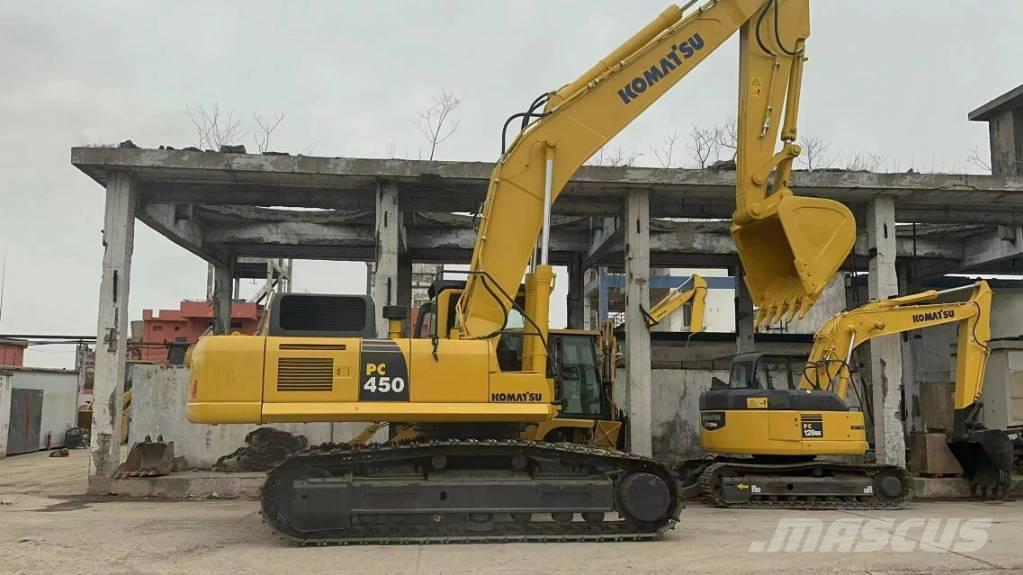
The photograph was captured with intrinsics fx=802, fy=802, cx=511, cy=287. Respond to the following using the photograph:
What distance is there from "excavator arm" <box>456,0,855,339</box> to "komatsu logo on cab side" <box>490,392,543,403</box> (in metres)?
0.63

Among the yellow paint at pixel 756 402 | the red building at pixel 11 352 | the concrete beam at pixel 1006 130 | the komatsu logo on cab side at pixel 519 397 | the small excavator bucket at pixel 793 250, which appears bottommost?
the yellow paint at pixel 756 402

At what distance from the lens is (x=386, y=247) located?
12336 millimetres

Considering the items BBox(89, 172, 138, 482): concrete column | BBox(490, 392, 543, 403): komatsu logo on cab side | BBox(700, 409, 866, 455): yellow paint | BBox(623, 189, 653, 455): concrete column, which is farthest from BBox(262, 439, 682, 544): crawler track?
BBox(89, 172, 138, 482): concrete column

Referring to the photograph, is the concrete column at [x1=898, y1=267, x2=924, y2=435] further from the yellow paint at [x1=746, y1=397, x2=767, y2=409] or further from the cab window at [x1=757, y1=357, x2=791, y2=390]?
the yellow paint at [x1=746, y1=397, x2=767, y2=409]

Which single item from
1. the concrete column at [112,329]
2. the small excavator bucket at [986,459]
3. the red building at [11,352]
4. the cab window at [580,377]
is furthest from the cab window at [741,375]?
the red building at [11,352]

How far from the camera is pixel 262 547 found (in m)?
7.45

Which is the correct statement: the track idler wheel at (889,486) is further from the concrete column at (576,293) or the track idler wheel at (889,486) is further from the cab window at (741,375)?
the concrete column at (576,293)

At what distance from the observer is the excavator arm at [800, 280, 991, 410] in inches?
468

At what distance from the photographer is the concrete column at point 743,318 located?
1823cm

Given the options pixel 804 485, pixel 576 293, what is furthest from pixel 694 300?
pixel 804 485

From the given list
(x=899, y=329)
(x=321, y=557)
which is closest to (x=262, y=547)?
(x=321, y=557)

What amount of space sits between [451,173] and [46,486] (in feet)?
27.2

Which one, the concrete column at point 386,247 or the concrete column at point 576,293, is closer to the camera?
the concrete column at point 386,247

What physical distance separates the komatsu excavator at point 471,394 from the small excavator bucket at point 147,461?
200 inches
